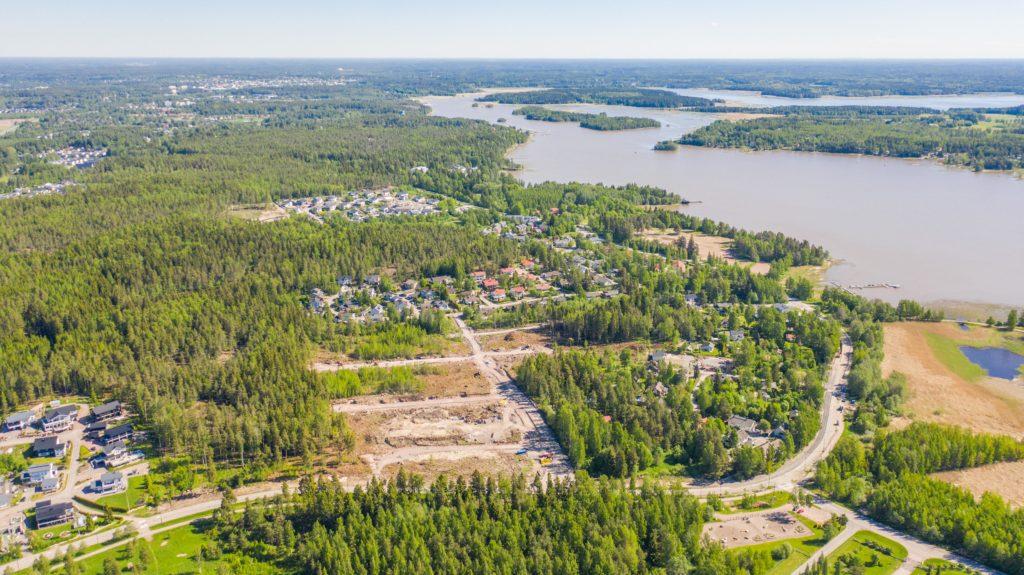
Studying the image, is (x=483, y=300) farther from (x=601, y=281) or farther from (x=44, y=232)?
(x=44, y=232)

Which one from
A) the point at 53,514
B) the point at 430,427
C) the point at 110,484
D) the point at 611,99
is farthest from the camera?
the point at 611,99

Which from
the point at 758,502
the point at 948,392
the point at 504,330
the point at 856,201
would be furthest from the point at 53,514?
the point at 856,201

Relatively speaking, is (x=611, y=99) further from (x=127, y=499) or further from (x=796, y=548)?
(x=127, y=499)

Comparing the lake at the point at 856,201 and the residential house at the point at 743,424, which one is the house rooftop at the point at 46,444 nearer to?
the residential house at the point at 743,424

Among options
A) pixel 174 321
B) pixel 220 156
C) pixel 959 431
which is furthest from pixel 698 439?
pixel 220 156

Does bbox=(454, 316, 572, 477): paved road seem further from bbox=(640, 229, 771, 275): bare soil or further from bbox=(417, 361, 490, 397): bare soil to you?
bbox=(640, 229, 771, 275): bare soil

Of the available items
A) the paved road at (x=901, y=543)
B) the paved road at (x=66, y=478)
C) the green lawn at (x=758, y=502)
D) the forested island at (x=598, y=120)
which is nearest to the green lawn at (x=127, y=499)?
the paved road at (x=66, y=478)
